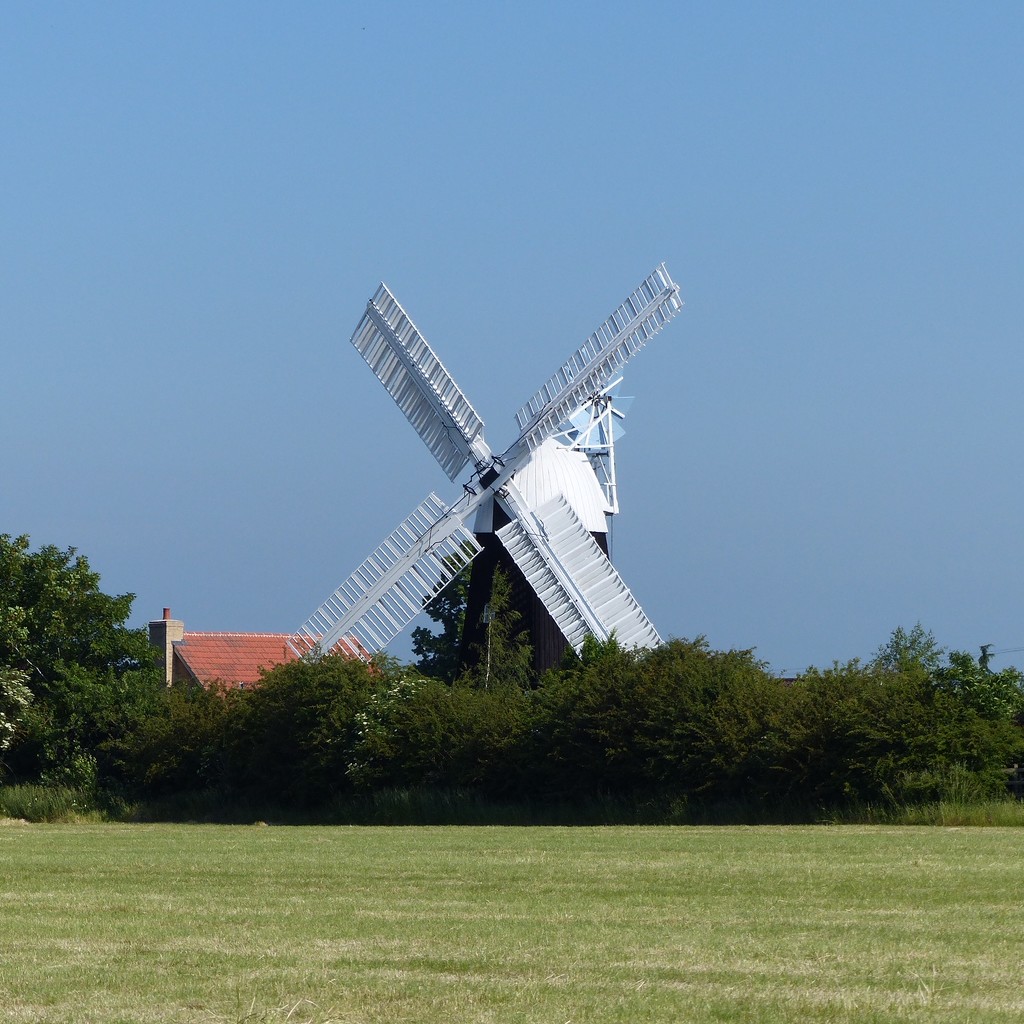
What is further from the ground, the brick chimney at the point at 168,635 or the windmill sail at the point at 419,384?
the windmill sail at the point at 419,384

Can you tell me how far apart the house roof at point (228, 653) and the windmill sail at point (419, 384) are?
44.0 feet

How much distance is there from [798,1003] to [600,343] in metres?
37.4

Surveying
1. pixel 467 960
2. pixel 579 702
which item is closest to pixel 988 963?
pixel 467 960

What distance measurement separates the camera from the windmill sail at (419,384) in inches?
1818

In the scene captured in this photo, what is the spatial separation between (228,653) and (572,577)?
2075cm

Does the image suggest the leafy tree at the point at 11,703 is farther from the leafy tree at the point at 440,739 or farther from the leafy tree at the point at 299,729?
the leafy tree at the point at 440,739

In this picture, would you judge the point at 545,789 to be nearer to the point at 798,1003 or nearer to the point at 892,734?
the point at 892,734

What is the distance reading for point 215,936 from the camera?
11.6m

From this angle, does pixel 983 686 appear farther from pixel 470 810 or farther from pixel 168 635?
pixel 168 635

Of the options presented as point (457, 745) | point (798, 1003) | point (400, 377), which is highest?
point (400, 377)

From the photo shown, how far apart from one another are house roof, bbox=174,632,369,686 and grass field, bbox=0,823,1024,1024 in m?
37.9

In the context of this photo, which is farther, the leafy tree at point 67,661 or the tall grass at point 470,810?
the leafy tree at point 67,661

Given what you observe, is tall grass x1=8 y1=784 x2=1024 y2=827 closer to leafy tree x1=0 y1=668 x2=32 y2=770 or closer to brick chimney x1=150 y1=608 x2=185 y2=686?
leafy tree x1=0 y1=668 x2=32 y2=770

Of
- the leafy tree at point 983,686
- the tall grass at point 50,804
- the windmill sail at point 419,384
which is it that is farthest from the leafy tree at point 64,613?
the leafy tree at point 983,686
